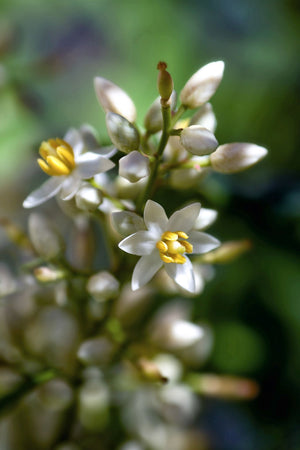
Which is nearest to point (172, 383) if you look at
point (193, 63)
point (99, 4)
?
point (193, 63)

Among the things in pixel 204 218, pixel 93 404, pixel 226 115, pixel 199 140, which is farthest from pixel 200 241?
pixel 226 115

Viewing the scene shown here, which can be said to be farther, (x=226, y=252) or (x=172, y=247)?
(x=226, y=252)

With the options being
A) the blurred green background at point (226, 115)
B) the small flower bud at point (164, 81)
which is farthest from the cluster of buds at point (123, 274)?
the blurred green background at point (226, 115)

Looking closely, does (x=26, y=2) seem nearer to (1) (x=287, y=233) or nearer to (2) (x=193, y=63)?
(2) (x=193, y=63)

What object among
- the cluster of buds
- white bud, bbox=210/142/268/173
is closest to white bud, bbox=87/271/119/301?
the cluster of buds

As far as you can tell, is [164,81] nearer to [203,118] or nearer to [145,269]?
[203,118]

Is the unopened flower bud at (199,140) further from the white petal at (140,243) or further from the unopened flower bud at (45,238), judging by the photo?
the unopened flower bud at (45,238)

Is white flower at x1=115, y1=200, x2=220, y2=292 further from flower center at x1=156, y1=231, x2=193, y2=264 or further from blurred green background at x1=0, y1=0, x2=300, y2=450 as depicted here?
blurred green background at x1=0, y1=0, x2=300, y2=450
